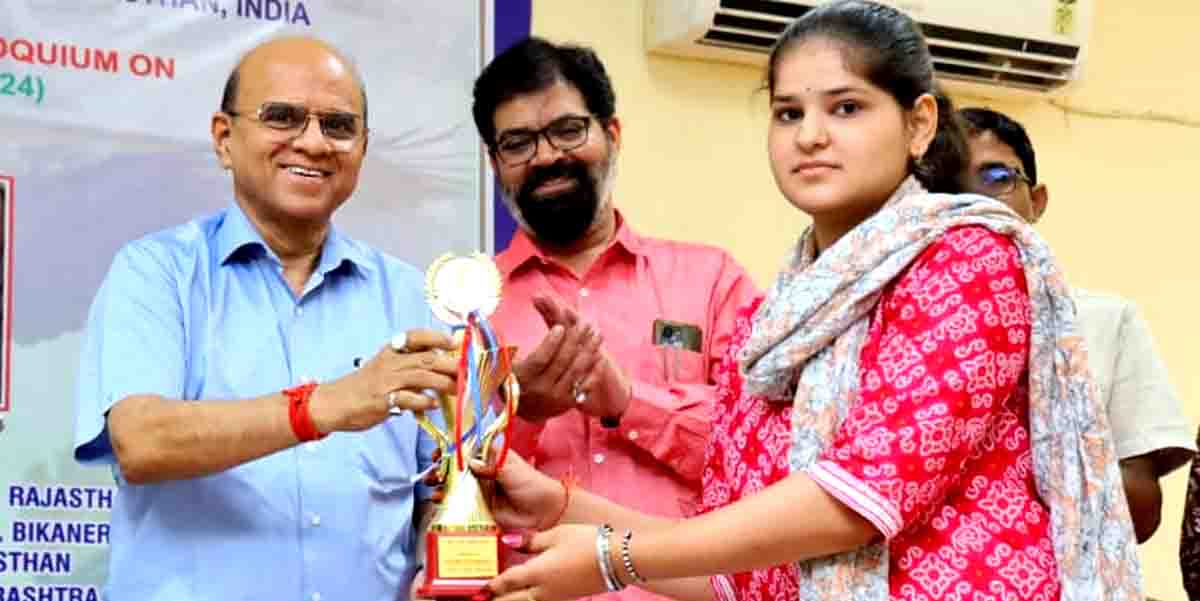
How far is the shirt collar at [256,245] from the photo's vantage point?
6.70ft

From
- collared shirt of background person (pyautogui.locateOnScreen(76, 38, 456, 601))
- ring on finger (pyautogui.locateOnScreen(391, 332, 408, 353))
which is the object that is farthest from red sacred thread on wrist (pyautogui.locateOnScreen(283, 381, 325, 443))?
ring on finger (pyautogui.locateOnScreen(391, 332, 408, 353))

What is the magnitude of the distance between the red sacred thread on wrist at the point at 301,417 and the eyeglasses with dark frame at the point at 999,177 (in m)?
1.50

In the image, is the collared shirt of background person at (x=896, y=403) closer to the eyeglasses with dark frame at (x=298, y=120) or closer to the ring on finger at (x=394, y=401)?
the ring on finger at (x=394, y=401)

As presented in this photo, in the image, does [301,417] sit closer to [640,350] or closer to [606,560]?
[606,560]

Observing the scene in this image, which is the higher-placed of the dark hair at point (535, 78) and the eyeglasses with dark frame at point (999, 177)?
the dark hair at point (535, 78)

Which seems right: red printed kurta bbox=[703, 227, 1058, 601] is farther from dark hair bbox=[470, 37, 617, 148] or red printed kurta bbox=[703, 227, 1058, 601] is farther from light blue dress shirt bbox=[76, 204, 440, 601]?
dark hair bbox=[470, 37, 617, 148]

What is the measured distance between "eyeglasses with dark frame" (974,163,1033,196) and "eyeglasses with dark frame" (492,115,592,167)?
82 centimetres

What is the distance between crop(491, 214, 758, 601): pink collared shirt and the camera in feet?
7.54

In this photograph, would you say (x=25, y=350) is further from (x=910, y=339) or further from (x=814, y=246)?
(x=910, y=339)

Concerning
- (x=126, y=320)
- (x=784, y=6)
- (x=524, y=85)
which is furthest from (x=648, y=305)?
(x=784, y=6)

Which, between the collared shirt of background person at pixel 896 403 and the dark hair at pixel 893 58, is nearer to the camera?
the collared shirt of background person at pixel 896 403

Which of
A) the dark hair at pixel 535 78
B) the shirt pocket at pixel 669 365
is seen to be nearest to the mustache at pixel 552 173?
the dark hair at pixel 535 78

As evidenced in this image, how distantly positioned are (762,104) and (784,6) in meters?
0.28

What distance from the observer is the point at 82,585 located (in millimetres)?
2682
